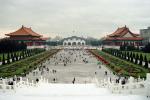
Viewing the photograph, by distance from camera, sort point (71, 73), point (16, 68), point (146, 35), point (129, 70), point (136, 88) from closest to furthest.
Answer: point (136, 88) → point (129, 70) → point (71, 73) → point (16, 68) → point (146, 35)

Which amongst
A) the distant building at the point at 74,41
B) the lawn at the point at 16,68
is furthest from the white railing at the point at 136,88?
the distant building at the point at 74,41

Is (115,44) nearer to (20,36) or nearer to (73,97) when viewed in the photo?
(20,36)

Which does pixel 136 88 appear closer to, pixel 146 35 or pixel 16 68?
pixel 16 68

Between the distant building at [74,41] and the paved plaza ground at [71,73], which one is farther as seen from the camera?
the distant building at [74,41]

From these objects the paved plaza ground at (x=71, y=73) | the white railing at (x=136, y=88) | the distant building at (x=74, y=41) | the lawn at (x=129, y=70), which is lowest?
the paved plaza ground at (x=71, y=73)

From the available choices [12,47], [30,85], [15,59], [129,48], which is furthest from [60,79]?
[129,48]

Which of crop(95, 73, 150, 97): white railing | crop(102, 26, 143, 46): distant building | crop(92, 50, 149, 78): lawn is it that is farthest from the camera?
crop(102, 26, 143, 46): distant building

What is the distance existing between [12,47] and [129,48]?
28.0 metres

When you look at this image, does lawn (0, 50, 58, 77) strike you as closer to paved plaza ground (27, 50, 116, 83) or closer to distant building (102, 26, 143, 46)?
paved plaza ground (27, 50, 116, 83)

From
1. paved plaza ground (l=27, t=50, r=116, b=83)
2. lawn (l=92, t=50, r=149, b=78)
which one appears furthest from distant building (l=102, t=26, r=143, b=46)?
lawn (l=92, t=50, r=149, b=78)

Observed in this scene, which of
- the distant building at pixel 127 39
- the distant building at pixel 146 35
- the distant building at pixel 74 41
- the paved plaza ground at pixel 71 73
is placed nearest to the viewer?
the paved plaza ground at pixel 71 73

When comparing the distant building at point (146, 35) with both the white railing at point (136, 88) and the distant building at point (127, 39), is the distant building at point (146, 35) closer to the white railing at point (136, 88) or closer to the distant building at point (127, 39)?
the distant building at point (127, 39)

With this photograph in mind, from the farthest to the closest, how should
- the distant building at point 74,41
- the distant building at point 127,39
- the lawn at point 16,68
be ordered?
the distant building at point 74,41, the distant building at point 127,39, the lawn at point 16,68

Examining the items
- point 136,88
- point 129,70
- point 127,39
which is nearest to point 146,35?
point 127,39
